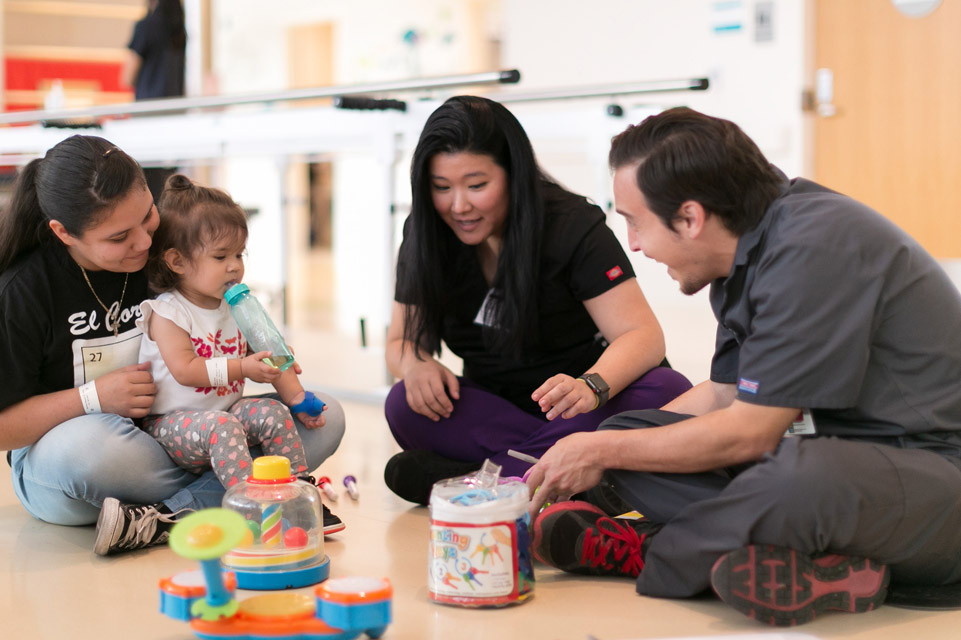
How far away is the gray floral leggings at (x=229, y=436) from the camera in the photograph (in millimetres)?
1758

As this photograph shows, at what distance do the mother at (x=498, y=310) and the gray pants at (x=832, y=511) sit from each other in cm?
39

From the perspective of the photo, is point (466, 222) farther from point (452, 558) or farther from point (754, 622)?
point (754, 622)

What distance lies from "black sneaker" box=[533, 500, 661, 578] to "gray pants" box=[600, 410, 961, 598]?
0.40ft

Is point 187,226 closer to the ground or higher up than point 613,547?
higher up

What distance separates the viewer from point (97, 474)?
174 cm

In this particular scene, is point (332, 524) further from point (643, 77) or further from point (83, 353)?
point (643, 77)

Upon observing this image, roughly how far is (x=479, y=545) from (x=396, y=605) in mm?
169

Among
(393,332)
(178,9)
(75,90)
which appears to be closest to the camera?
(393,332)

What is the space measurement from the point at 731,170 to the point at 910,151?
13.2 ft

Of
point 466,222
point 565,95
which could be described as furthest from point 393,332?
point 565,95

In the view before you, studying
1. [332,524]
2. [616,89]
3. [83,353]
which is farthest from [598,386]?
[616,89]

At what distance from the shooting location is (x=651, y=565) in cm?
150

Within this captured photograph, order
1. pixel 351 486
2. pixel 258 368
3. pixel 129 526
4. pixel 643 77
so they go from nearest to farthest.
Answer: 1. pixel 129 526
2. pixel 258 368
3. pixel 351 486
4. pixel 643 77

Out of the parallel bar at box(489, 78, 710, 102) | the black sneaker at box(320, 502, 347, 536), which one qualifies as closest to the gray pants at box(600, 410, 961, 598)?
the black sneaker at box(320, 502, 347, 536)
